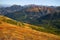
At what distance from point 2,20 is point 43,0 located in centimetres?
342

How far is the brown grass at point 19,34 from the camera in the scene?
351 inches

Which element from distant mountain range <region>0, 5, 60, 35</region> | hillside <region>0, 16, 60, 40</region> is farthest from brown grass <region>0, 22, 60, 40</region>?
distant mountain range <region>0, 5, 60, 35</region>

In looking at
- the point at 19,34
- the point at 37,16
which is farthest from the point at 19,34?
the point at 37,16

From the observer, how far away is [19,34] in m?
9.09

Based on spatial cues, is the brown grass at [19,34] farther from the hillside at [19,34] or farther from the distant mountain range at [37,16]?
the distant mountain range at [37,16]

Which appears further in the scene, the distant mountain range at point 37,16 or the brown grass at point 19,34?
the distant mountain range at point 37,16

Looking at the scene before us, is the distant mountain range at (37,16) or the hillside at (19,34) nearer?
the hillside at (19,34)

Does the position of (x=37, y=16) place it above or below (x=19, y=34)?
below

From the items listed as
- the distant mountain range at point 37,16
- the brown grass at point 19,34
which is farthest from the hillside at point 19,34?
the distant mountain range at point 37,16

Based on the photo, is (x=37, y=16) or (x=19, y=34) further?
(x=37, y=16)

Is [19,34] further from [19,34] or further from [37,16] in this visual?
[37,16]

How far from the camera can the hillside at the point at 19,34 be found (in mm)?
8914

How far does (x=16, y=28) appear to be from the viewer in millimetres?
9531

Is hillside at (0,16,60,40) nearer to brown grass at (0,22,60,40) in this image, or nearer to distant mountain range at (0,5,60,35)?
brown grass at (0,22,60,40)
